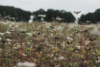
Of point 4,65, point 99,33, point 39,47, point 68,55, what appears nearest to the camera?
point 39,47

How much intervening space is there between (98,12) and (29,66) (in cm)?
5350

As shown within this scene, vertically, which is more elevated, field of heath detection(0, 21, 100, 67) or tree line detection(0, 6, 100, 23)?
tree line detection(0, 6, 100, 23)

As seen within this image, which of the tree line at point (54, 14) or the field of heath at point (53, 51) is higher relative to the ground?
the tree line at point (54, 14)

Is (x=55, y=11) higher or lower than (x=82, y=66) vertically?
higher

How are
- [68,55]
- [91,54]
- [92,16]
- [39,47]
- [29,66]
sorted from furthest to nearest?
1. [92,16]
2. [68,55]
3. [91,54]
4. [39,47]
5. [29,66]

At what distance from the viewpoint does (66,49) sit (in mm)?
2318

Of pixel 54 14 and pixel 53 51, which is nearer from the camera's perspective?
pixel 53 51

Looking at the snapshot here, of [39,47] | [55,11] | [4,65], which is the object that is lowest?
[4,65]

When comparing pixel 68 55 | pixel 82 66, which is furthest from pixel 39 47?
pixel 68 55

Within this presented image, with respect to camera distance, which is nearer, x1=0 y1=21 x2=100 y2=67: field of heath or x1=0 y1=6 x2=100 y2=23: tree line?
x1=0 y1=21 x2=100 y2=67: field of heath

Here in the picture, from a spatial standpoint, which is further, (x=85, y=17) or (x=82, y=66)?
(x=85, y=17)

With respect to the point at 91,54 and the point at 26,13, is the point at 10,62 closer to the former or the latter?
the point at 91,54

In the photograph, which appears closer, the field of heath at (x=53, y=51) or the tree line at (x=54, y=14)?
the field of heath at (x=53, y=51)

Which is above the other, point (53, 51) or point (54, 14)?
point (54, 14)
